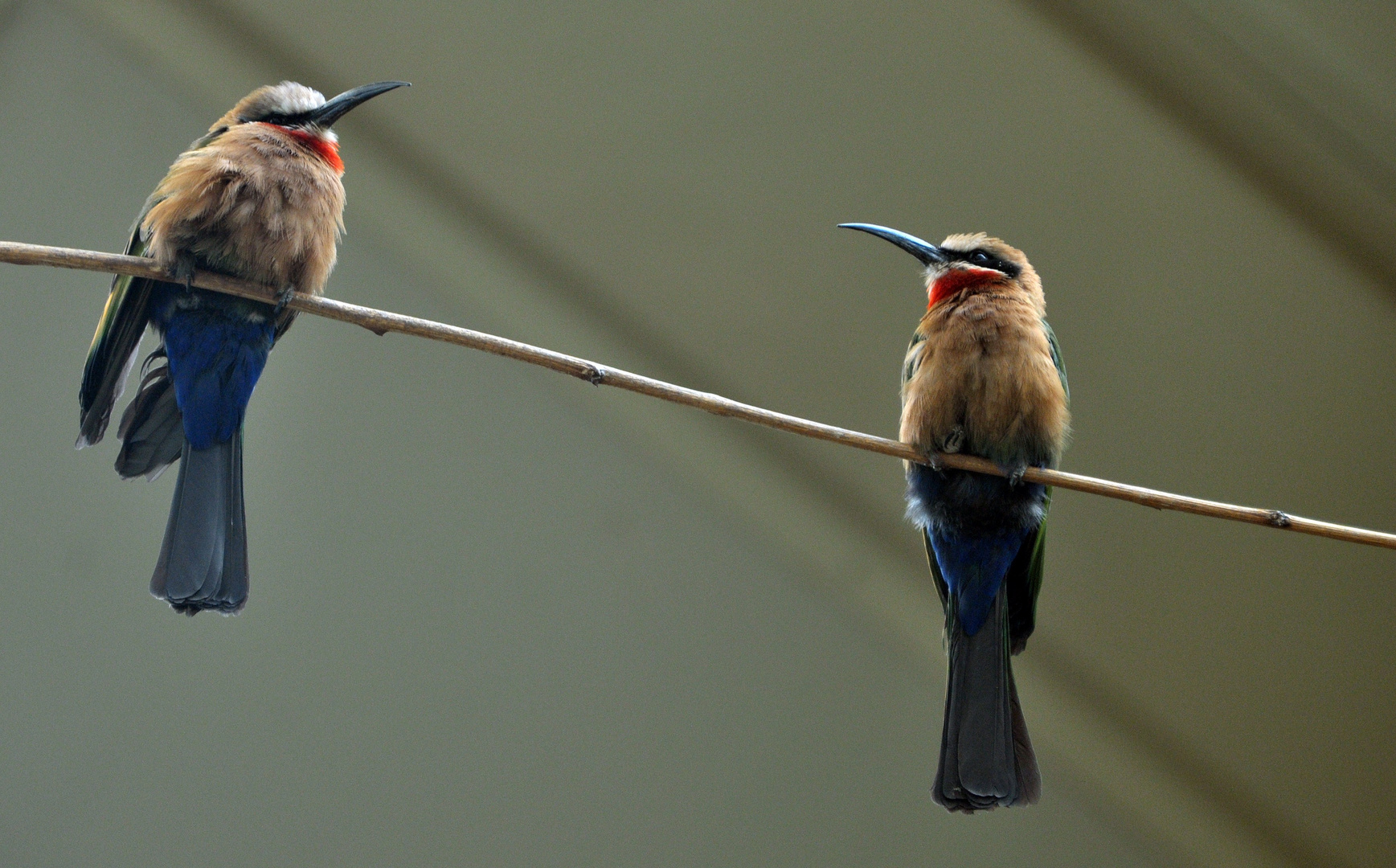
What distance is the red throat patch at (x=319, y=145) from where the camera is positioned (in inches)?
66.1

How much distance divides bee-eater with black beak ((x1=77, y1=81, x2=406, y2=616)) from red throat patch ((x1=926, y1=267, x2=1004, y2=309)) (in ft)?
3.01

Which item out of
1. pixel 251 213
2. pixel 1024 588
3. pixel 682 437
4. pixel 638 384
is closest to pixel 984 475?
pixel 1024 588

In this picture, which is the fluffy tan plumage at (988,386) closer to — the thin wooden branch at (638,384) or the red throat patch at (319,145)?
the thin wooden branch at (638,384)

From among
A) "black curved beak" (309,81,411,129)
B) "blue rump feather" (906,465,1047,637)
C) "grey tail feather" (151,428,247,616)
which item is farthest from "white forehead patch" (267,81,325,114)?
"blue rump feather" (906,465,1047,637)

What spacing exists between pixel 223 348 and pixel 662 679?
1159 millimetres

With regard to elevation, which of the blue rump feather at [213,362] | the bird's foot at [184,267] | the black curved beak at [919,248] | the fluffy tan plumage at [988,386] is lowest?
the blue rump feather at [213,362]

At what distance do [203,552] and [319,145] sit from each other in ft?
2.23

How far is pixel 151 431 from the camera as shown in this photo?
5.21 feet

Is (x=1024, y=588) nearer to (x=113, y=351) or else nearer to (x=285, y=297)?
(x=285, y=297)

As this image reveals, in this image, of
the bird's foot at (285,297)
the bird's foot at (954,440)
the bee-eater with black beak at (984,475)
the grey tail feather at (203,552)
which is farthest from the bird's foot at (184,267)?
the bird's foot at (954,440)

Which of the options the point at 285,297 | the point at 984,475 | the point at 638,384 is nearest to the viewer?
the point at 638,384

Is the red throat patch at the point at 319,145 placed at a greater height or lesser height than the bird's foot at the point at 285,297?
greater

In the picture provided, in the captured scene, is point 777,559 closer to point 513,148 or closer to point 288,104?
point 513,148

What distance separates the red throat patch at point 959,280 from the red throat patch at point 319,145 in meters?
0.97
